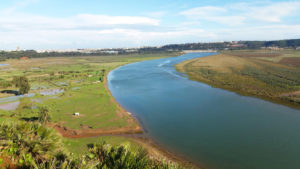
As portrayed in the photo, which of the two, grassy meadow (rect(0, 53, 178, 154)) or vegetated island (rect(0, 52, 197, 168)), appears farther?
grassy meadow (rect(0, 53, 178, 154))

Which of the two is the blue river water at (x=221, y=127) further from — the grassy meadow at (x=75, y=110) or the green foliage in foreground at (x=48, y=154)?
the green foliage in foreground at (x=48, y=154)

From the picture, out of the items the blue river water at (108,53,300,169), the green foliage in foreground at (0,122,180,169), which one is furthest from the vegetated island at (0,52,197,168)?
the blue river water at (108,53,300,169)

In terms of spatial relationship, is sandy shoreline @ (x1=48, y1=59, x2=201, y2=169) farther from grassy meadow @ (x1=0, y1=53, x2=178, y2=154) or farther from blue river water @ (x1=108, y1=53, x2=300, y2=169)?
blue river water @ (x1=108, y1=53, x2=300, y2=169)

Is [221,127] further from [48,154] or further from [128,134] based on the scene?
[48,154]

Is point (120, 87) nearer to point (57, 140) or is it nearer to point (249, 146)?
point (249, 146)

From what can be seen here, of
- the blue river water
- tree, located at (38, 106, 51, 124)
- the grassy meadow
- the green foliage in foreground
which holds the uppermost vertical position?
the green foliage in foreground

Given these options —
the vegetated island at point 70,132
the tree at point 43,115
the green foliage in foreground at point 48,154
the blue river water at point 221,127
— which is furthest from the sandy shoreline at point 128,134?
the green foliage in foreground at point 48,154

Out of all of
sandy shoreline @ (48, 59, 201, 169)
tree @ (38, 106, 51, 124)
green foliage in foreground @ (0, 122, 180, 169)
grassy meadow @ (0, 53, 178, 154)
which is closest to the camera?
green foliage in foreground @ (0, 122, 180, 169)
